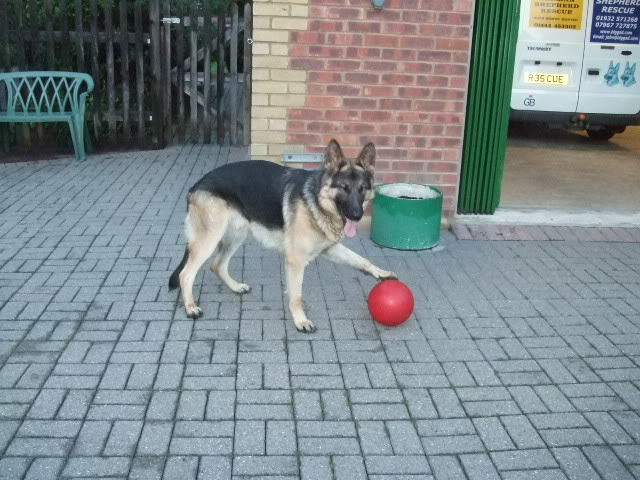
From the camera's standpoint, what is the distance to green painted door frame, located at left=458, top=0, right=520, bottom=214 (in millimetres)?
6559

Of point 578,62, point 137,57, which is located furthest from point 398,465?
point 578,62

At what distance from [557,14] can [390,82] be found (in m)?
5.07

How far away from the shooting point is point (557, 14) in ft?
33.5

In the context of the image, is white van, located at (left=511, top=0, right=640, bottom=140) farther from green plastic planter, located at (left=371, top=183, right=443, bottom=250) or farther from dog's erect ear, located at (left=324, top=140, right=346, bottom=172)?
dog's erect ear, located at (left=324, top=140, right=346, bottom=172)

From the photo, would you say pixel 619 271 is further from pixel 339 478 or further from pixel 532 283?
pixel 339 478

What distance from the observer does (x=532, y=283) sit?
18.1ft

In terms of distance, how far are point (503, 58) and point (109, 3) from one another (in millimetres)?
5774

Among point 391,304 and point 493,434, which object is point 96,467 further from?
point 391,304

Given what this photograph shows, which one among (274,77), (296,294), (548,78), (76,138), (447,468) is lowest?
(447,468)

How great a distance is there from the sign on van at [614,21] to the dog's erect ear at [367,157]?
7.27 m

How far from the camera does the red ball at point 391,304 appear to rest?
440 centimetres

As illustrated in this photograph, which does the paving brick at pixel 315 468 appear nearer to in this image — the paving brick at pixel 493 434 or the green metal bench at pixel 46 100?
the paving brick at pixel 493 434

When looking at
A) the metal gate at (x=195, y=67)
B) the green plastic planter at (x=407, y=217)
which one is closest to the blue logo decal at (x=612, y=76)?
the metal gate at (x=195, y=67)

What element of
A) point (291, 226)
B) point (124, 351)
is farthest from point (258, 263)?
point (124, 351)
